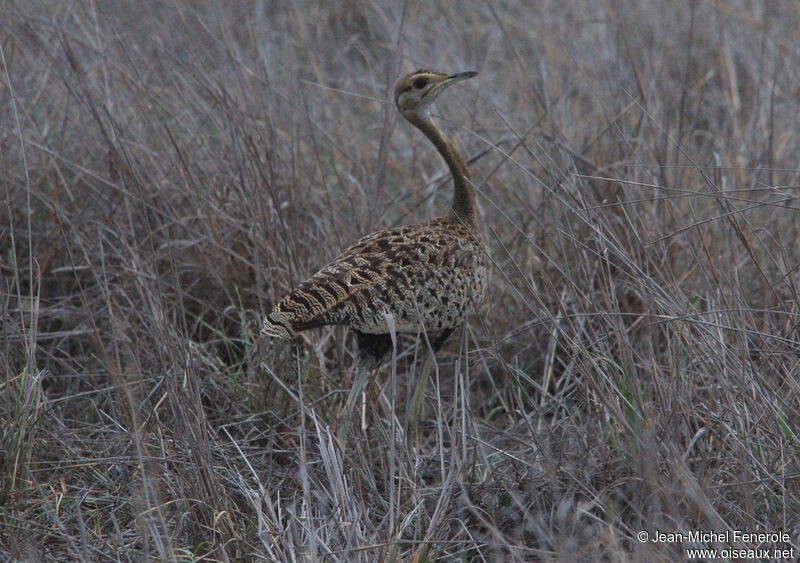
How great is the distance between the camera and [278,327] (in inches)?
93.6

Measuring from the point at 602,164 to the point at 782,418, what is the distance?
5.97 ft

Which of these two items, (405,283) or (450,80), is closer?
(405,283)

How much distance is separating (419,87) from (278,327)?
3.77ft

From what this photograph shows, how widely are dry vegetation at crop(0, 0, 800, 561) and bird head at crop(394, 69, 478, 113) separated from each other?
205 mm

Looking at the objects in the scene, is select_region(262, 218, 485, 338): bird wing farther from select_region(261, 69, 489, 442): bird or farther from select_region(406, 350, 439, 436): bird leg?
select_region(406, 350, 439, 436): bird leg

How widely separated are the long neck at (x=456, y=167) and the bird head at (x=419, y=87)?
37mm

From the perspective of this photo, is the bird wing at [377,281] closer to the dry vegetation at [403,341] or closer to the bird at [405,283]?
the bird at [405,283]

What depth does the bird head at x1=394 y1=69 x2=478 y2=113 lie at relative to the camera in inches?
119

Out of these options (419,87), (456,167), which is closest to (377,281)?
(456,167)

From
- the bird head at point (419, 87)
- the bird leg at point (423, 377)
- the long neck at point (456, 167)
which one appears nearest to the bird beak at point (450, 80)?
the bird head at point (419, 87)

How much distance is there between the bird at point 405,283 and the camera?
2480mm

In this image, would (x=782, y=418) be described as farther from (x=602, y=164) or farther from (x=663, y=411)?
(x=602, y=164)

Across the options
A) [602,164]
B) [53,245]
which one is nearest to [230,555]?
[53,245]

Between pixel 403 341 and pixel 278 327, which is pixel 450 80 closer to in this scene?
pixel 403 341
